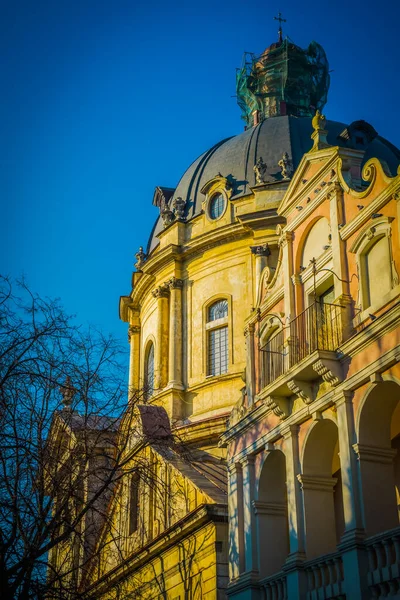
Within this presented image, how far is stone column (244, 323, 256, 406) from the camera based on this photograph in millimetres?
25062

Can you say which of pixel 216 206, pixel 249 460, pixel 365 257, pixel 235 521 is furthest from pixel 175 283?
pixel 365 257

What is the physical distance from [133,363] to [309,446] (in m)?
24.9

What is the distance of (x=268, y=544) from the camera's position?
23.0 metres

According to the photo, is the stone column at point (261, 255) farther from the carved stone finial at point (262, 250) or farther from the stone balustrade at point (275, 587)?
the stone balustrade at point (275, 587)

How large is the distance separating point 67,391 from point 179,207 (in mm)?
25063

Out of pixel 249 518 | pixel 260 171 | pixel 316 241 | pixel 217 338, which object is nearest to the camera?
pixel 249 518

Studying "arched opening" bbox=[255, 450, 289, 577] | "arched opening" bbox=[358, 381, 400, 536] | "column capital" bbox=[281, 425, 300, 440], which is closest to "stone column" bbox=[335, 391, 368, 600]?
"arched opening" bbox=[358, 381, 400, 536]

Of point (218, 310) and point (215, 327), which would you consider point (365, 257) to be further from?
point (218, 310)

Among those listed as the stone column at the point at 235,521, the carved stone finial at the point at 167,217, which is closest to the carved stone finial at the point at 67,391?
the stone column at the point at 235,521

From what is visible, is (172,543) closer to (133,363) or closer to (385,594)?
(385,594)

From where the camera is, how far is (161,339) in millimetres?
41625

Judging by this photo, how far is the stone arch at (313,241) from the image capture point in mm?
23266

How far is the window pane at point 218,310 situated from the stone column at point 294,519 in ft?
59.4

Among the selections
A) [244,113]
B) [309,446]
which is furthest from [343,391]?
[244,113]
